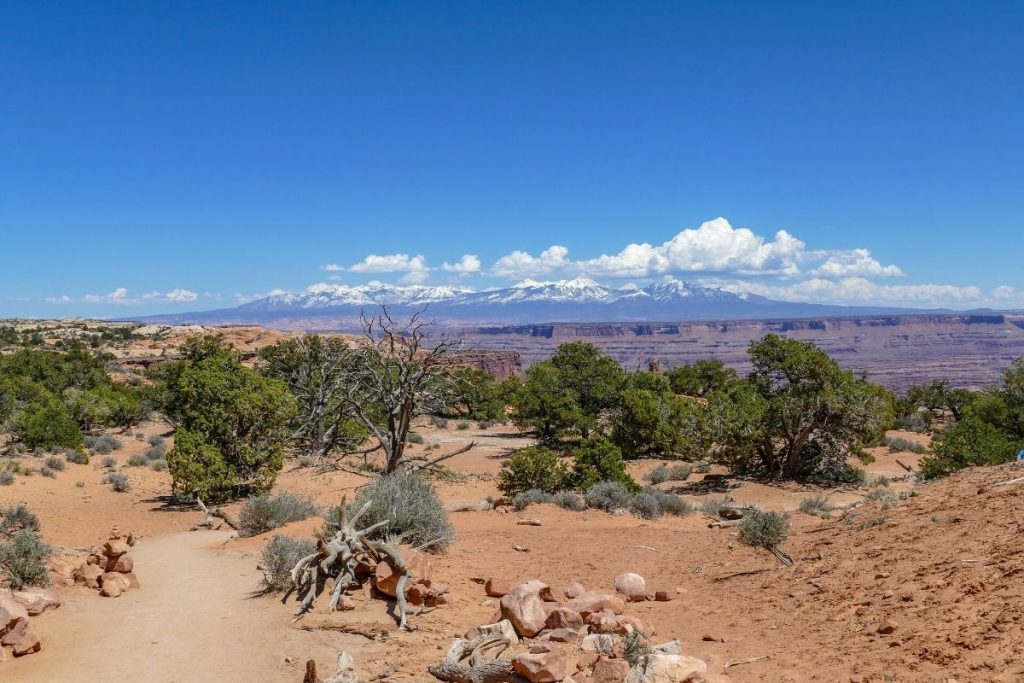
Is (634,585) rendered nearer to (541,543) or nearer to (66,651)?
(541,543)

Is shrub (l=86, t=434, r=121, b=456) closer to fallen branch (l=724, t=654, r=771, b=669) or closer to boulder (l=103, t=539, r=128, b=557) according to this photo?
boulder (l=103, t=539, r=128, b=557)

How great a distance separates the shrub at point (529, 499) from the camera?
1703 cm

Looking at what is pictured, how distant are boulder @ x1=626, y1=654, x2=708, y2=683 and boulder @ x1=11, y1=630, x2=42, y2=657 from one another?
6.68 m

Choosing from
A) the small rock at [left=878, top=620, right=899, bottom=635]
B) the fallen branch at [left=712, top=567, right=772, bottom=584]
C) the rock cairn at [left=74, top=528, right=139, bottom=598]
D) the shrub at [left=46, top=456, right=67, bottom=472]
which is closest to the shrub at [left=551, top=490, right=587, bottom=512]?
the fallen branch at [left=712, top=567, right=772, bottom=584]

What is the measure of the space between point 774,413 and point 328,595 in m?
17.7

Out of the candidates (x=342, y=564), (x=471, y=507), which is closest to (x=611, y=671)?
(x=342, y=564)

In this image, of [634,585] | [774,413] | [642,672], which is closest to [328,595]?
[634,585]

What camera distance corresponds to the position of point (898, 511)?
11852mm

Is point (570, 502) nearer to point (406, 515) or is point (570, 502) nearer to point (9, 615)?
point (406, 515)

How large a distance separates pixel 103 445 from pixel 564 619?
82.2 ft

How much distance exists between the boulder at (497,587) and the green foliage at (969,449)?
15.2m

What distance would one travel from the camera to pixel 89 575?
34.7 ft

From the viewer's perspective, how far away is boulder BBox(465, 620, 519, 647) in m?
8.04

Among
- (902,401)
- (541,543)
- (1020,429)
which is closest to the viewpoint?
(541,543)
